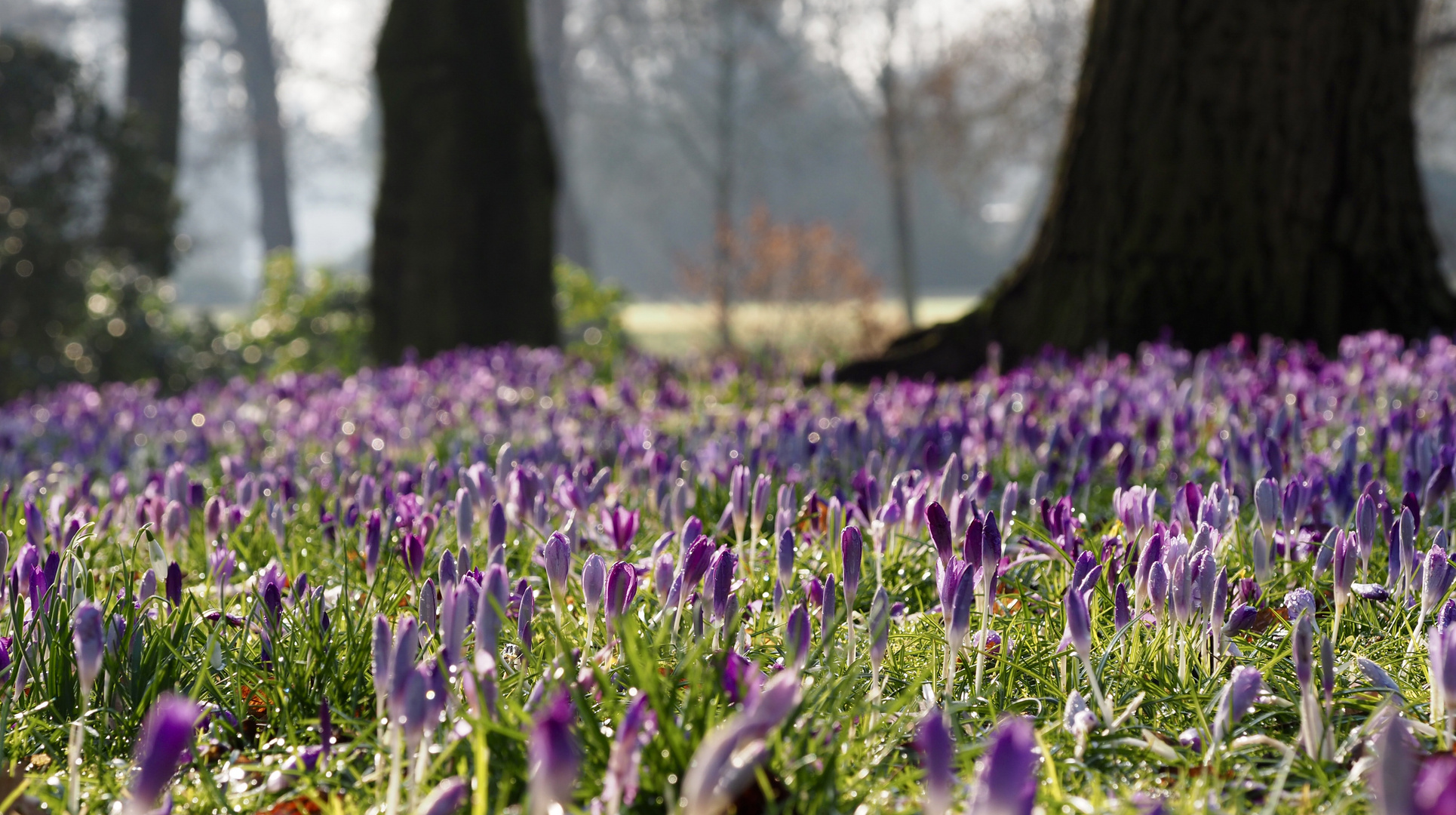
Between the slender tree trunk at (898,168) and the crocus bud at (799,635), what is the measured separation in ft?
85.5

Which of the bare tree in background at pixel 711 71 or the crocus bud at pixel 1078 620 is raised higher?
the bare tree in background at pixel 711 71

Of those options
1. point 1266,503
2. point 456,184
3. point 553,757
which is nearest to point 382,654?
point 553,757

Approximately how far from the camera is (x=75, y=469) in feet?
14.7

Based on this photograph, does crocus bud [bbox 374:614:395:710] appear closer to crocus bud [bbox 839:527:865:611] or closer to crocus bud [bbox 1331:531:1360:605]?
crocus bud [bbox 839:527:865:611]

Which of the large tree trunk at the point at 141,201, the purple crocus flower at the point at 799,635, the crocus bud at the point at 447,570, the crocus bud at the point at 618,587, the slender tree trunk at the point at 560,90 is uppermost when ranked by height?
the slender tree trunk at the point at 560,90

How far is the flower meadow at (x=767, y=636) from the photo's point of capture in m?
1.70

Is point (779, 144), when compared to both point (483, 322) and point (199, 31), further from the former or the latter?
point (483, 322)

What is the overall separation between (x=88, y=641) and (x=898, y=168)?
30.7 metres

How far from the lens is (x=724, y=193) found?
3266 cm

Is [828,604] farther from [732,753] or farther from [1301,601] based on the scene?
[1301,601]

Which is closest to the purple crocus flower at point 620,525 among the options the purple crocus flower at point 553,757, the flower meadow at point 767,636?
the flower meadow at point 767,636

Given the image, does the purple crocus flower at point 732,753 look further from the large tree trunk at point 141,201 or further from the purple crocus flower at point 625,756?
the large tree trunk at point 141,201

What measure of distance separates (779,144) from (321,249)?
117 metres

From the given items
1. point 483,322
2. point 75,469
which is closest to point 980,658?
point 75,469
